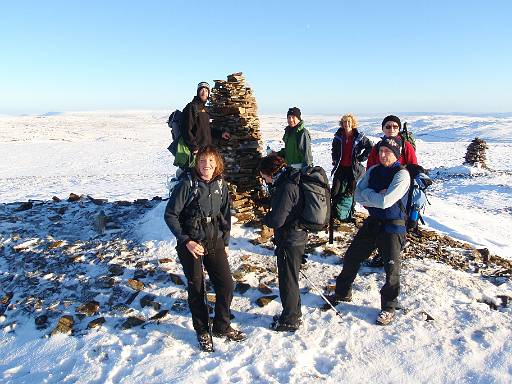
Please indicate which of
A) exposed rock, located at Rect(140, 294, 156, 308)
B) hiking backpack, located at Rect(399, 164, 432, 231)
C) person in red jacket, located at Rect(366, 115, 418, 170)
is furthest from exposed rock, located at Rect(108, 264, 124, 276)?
hiking backpack, located at Rect(399, 164, 432, 231)

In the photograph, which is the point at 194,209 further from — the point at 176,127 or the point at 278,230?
the point at 176,127

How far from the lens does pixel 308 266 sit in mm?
7488

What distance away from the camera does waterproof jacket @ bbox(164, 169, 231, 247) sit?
5023 mm

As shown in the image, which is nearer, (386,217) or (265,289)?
(386,217)

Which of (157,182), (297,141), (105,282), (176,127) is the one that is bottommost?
(157,182)

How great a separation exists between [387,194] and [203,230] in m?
2.44

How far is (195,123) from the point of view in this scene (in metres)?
7.90

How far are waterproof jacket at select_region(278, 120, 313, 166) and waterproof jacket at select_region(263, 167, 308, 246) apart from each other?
2466mm

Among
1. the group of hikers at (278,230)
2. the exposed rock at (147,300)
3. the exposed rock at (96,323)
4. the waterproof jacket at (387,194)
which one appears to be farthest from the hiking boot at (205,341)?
the waterproof jacket at (387,194)

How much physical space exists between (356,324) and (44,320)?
4.69m

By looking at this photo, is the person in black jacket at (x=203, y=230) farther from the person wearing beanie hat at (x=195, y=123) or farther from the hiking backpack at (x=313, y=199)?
the person wearing beanie hat at (x=195, y=123)

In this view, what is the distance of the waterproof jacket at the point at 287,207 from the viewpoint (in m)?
5.12

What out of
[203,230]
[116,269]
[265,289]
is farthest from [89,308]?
[265,289]

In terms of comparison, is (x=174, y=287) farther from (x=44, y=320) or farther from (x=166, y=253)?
(x=44, y=320)
